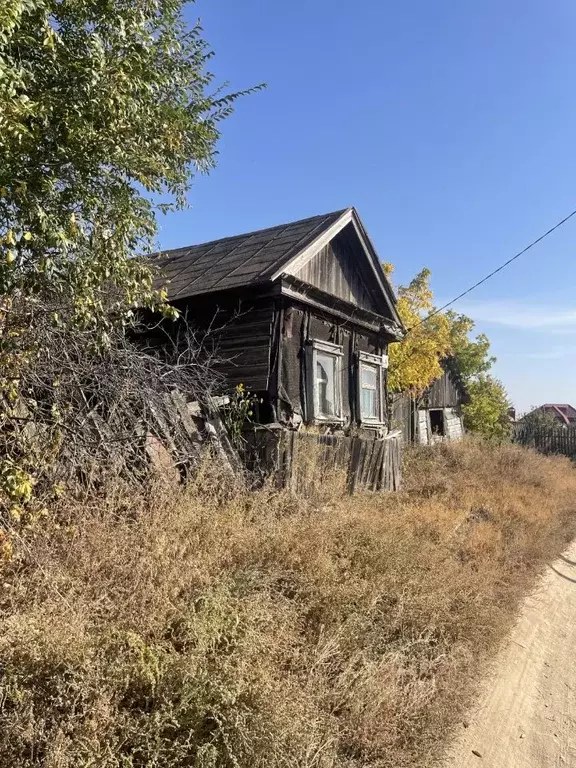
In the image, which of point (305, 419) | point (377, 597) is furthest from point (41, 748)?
point (305, 419)

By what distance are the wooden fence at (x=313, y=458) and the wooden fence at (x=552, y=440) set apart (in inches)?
696

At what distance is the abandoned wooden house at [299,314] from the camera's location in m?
9.10

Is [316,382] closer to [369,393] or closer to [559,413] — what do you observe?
[369,393]

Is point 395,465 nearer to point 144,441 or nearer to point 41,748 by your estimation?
point 144,441

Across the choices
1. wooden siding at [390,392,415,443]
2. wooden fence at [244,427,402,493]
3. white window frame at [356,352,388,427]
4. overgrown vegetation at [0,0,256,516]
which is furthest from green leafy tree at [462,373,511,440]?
overgrown vegetation at [0,0,256,516]

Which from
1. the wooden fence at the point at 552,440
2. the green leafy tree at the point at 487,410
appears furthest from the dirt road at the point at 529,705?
the green leafy tree at the point at 487,410

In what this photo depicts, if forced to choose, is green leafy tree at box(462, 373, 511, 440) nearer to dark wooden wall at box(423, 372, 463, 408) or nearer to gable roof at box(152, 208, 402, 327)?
dark wooden wall at box(423, 372, 463, 408)

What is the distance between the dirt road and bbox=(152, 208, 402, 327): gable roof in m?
6.04

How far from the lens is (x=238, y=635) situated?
3477mm

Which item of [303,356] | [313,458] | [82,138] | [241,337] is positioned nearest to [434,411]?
[303,356]

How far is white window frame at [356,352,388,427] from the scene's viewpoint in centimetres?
1131

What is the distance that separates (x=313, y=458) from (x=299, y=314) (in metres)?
3.47

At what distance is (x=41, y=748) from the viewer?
8.67ft

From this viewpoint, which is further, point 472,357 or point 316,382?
point 472,357
